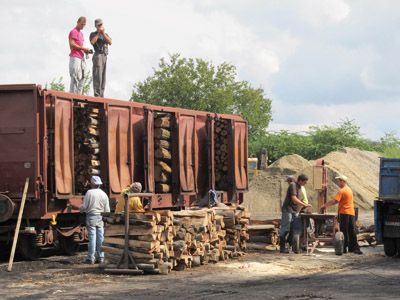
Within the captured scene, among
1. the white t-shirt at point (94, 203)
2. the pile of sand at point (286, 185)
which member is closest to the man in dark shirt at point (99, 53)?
the white t-shirt at point (94, 203)

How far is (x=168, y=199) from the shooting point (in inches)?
832

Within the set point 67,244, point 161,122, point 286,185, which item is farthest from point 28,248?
point 286,185

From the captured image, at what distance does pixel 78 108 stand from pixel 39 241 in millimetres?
2833

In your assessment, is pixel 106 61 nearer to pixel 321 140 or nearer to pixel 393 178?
pixel 393 178

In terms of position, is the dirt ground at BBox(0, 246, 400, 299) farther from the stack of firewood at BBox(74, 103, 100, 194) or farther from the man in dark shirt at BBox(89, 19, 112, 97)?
the man in dark shirt at BBox(89, 19, 112, 97)

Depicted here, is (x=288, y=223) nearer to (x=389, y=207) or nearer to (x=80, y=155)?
(x=389, y=207)

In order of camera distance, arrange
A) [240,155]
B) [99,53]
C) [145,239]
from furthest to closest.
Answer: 1. [240,155]
2. [99,53]
3. [145,239]

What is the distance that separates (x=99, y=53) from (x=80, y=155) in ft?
12.1

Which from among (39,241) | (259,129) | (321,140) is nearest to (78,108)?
(39,241)

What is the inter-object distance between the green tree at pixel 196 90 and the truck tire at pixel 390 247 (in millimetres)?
58169

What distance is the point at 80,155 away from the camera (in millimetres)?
18812

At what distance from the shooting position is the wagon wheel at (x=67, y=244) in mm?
19031

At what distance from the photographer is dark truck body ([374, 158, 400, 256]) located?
19.8 metres

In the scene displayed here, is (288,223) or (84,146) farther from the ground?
(84,146)
